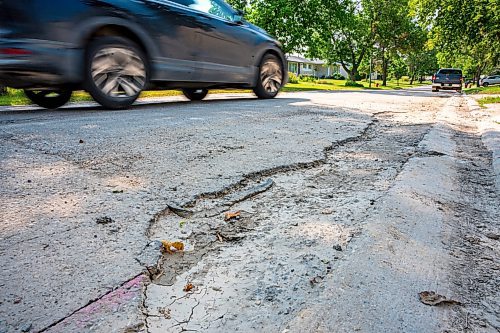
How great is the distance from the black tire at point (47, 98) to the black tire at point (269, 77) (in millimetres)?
3041

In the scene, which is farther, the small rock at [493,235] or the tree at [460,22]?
the tree at [460,22]

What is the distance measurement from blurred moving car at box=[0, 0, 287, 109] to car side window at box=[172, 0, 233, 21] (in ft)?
0.05

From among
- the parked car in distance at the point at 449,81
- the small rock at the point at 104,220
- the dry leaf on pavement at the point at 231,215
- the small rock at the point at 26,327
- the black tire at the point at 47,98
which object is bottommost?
the small rock at the point at 26,327

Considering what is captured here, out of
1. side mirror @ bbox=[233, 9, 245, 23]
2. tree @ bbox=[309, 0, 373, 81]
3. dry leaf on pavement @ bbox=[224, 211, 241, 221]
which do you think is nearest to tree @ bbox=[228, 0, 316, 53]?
tree @ bbox=[309, 0, 373, 81]

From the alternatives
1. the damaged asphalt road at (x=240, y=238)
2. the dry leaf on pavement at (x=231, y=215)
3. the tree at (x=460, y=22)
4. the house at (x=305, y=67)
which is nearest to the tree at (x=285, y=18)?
the tree at (x=460, y=22)

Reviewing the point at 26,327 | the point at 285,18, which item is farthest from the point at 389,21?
the point at 26,327

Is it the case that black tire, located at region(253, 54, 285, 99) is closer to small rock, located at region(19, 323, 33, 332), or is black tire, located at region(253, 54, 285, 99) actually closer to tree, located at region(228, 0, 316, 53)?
small rock, located at region(19, 323, 33, 332)

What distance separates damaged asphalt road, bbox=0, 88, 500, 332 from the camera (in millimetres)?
825

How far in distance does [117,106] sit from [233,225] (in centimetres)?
329

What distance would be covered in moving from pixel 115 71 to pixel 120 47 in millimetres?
274

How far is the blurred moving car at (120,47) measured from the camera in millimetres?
3258

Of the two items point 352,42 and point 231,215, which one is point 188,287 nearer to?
point 231,215

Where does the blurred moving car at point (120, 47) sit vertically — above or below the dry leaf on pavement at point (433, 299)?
above

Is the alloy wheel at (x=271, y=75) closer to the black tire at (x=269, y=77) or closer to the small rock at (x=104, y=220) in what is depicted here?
the black tire at (x=269, y=77)
